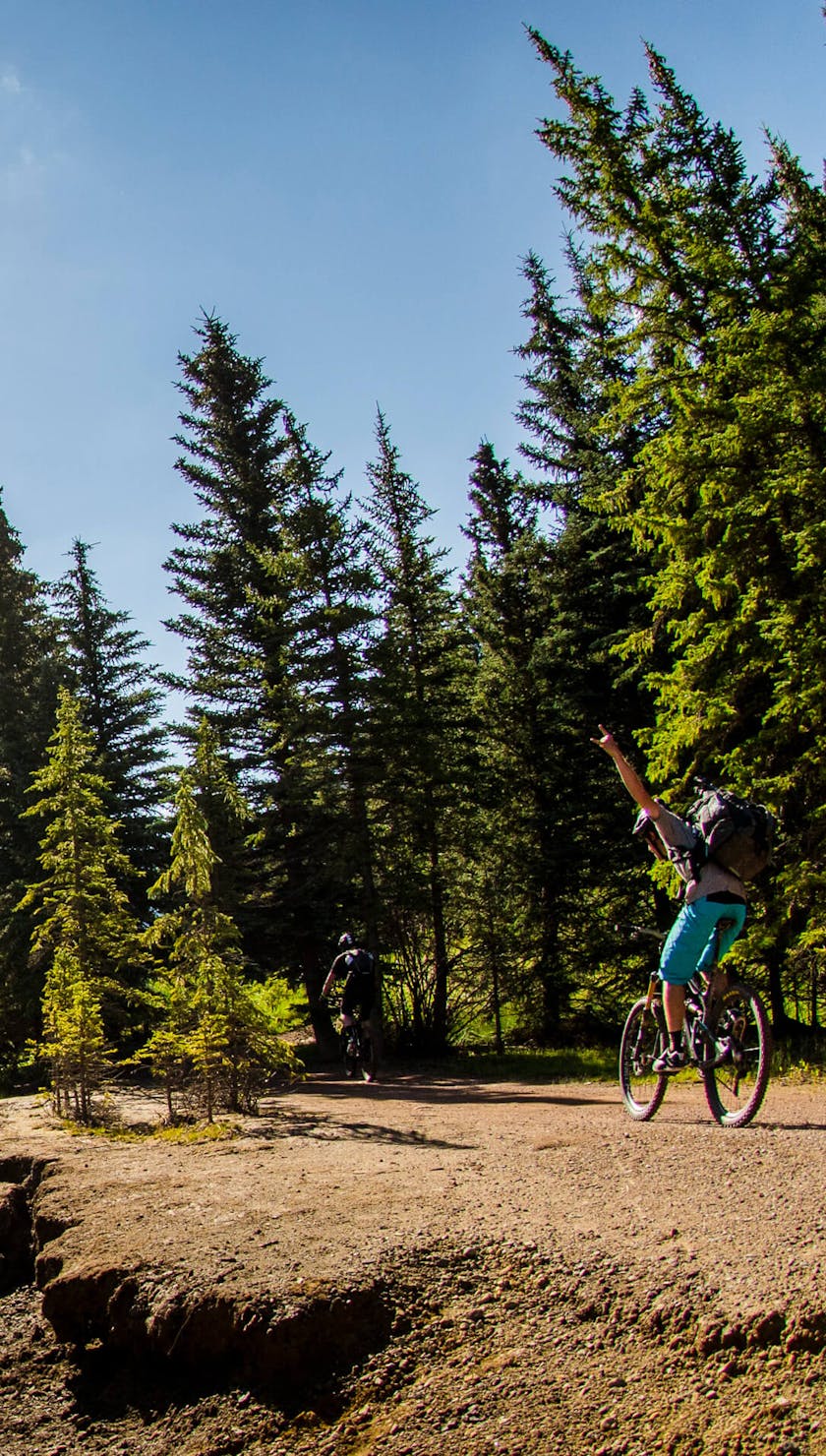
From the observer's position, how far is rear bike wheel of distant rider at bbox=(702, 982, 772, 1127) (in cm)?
604

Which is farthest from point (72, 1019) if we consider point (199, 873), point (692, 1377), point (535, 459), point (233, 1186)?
point (535, 459)

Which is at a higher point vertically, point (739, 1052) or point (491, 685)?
point (491, 685)

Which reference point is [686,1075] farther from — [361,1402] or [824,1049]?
[361,1402]

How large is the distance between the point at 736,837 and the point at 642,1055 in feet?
8.05

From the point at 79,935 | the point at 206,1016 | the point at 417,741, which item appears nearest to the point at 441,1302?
the point at 206,1016

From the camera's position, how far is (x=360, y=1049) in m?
15.7

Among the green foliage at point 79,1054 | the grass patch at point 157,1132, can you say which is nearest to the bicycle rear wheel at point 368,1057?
the green foliage at point 79,1054

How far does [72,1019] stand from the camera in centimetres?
1141

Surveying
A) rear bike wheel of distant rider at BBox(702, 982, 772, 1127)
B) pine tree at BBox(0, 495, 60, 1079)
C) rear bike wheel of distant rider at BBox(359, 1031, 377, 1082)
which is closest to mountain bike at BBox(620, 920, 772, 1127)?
rear bike wheel of distant rider at BBox(702, 982, 772, 1127)

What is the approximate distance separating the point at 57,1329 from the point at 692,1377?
3.85 metres

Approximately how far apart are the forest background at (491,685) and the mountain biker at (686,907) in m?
5.24

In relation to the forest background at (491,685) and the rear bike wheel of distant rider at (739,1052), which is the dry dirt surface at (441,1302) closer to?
the rear bike wheel of distant rider at (739,1052)

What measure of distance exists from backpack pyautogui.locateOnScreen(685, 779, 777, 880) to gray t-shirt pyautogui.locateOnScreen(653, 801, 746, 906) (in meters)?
0.04

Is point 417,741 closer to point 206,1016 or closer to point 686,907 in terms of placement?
point 206,1016
